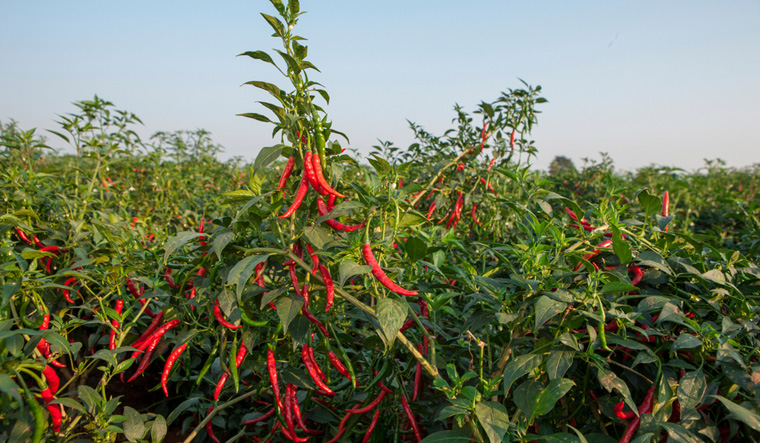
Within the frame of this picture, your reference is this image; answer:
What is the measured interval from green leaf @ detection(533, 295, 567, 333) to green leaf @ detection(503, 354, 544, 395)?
0.46ft

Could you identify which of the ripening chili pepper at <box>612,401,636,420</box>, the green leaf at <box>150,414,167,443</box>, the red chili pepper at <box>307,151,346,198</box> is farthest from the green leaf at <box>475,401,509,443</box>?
the green leaf at <box>150,414,167,443</box>

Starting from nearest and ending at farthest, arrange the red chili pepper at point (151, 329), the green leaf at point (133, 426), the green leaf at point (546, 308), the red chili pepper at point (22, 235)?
the green leaf at point (546, 308)
the green leaf at point (133, 426)
the red chili pepper at point (151, 329)
the red chili pepper at point (22, 235)

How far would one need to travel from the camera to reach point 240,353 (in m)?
1.57

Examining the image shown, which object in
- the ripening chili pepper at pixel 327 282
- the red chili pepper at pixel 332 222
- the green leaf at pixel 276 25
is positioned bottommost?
the ripening chili pepper at pixel 327 282

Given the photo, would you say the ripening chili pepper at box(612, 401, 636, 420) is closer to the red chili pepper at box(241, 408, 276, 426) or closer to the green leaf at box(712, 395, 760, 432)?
the green leaf at box(712, 395, 760, 432)

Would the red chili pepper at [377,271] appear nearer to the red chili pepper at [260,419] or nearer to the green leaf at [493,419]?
the green leaf at [493,419]

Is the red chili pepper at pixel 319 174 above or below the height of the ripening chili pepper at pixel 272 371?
above

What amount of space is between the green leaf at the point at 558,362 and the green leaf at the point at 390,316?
16.9 inches

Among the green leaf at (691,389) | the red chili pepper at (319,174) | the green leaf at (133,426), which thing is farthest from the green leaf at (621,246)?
the green leaf at (133,426)

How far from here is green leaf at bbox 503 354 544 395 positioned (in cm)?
126

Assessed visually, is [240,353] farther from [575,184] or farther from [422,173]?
[575,184]

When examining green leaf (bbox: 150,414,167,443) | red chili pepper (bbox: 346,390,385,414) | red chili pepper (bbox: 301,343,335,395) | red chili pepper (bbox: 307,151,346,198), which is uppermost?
red chili pepper (bbox: 307,151,346,198)

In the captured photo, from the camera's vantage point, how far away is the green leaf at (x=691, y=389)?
4.24 ft

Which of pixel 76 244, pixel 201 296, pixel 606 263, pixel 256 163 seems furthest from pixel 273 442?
pixel 606 263
